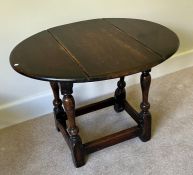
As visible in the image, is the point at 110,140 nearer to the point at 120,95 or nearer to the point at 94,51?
the point at 120,95

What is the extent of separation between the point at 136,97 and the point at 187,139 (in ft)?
1.72

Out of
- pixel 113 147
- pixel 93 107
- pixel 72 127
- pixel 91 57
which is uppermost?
pixel 91 57

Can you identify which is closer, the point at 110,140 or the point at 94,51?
the point at 94,51

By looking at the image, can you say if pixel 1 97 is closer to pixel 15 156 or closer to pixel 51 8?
pixel 15 156

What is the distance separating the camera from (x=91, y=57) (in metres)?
1.23

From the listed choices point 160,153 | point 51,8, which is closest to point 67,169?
point 160,153

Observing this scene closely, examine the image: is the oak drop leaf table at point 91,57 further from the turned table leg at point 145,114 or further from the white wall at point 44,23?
the white wall at point 44,23

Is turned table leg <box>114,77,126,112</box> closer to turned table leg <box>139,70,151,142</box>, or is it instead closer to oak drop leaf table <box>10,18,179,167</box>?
oak drop leaf table <box>10,18,179,167</box>

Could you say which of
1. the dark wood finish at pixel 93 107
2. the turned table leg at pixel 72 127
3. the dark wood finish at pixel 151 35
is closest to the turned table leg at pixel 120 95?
the dark wood finish at pixel 93 107

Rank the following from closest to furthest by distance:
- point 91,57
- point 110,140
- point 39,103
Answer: point 91,57, point 110,140, point 39,103

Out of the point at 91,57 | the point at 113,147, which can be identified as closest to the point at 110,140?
the point at 113,147

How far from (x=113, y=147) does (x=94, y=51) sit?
59 centimetres

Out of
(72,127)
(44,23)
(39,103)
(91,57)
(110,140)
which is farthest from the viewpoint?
(39,103)

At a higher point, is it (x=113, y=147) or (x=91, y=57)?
(x=91, y=57)
